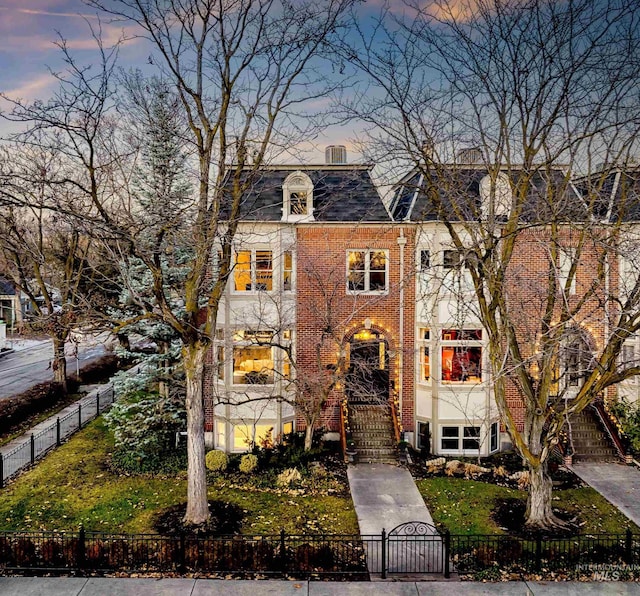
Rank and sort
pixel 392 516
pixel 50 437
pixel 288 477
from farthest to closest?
pixel 50 437 → pixel 288 477 → pixel 392 516

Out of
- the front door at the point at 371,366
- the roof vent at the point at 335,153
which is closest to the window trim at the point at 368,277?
the front door at the point at 371,366

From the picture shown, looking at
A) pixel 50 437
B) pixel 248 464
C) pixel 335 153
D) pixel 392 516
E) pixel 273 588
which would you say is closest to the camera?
pixel 273 588

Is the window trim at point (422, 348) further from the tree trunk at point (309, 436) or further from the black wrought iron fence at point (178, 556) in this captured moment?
the black wrought iron fence at point (178, 556)

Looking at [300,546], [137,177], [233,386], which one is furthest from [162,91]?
[300,546]

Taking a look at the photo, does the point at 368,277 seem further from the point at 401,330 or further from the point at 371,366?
the point at 371,366

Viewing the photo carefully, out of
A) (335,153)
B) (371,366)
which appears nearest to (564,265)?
(371,366)

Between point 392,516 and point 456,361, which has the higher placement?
point 456,361

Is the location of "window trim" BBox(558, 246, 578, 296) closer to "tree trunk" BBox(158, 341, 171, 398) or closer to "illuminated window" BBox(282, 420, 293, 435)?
"illuminated window" BBox(282, 420, 293, 435)
